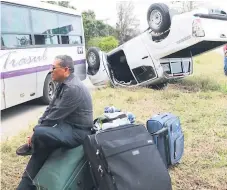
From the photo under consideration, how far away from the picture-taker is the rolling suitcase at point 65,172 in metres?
2.88

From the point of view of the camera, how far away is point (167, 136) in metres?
3.56

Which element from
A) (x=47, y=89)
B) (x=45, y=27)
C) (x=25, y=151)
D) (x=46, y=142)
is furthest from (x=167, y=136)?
(x=45, y=27)

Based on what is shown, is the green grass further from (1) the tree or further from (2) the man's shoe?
(1) the tree

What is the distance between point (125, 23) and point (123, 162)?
27981mm

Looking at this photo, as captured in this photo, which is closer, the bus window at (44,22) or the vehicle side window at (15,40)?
the vehicle side window at (15,40)

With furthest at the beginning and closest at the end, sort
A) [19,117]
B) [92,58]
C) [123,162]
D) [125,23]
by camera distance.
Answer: [125,23] → [92,58] → [19,117] → [123,162]

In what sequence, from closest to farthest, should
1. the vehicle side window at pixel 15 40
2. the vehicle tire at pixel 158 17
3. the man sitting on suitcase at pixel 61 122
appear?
the man sitting on suitcase at pixel 61 122, the vehicle side window at pixel 15 40, the vehicle tire at pixel 158 17

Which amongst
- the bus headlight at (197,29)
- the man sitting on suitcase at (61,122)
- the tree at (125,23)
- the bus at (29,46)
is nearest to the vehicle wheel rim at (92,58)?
the bus at (29,46)

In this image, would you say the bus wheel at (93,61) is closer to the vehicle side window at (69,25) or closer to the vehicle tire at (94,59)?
the vehicle tire at (94,59)

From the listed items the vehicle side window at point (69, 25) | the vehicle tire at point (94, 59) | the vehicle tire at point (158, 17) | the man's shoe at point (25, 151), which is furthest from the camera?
the vehicle tire at point (94, 59)

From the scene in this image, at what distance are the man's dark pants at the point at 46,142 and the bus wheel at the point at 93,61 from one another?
20.6 feet

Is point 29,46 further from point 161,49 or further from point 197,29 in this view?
point 197,29

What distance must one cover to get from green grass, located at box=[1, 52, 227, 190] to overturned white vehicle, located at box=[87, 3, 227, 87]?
1.90 ft

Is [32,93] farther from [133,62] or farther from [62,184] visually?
[62,184]
